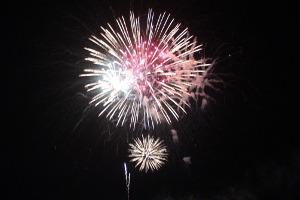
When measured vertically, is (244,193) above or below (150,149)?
below

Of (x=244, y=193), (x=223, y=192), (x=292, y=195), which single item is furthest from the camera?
(x=223, y=192)

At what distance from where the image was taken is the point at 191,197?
23.6m

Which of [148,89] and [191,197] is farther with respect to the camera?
[191,197]

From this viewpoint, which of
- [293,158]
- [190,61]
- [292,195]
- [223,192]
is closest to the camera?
[190,61]

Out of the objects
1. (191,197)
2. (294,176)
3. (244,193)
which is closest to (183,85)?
(294,176)

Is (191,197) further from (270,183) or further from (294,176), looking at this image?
(294,176)

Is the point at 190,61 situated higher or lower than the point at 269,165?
higher

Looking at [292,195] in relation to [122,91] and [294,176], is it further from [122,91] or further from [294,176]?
[122,91]

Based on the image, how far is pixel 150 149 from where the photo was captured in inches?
506

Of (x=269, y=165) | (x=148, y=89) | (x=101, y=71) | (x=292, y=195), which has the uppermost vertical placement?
(x=101, y=71)

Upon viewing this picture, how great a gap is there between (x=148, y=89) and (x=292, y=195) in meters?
17.3

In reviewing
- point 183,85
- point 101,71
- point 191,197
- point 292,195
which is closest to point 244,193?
point 292,195

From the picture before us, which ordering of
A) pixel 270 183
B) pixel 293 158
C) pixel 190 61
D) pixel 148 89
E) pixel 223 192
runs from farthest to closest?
1. pixel 223 192
2. pixel 270 183
3. pixel 293 158
4. pixel 148 89
5. pixel 190 61

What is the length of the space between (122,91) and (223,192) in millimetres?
19562
